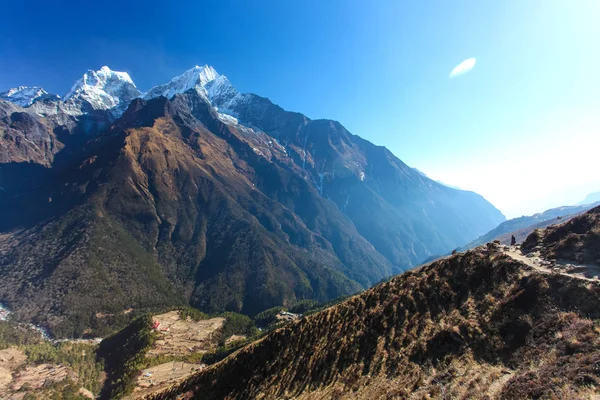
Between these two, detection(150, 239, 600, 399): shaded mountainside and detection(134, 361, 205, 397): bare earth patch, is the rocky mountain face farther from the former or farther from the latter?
detection(134, 361, 205, 397): bare earth patch

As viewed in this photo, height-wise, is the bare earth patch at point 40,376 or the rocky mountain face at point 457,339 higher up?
the rocky mountain face at point 457,339

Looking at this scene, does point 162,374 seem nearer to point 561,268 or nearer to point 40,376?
point 40,376

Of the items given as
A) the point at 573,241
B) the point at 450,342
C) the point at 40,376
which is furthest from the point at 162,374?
the point at 573,241

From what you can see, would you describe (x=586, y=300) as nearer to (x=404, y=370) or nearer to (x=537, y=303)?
(x=537, y=303)

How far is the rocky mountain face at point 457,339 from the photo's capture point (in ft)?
74.4

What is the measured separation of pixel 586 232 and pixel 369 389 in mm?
34717

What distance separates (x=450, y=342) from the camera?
30.6m

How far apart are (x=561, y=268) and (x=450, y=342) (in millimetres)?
15632

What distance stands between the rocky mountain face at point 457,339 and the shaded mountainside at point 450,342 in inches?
4.6

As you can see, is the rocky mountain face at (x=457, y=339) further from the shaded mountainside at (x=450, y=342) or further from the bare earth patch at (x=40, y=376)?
the bare earth patch at (x=40, y=376)

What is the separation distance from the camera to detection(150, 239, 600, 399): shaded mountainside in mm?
22547

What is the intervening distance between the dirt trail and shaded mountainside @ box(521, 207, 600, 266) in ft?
4.12

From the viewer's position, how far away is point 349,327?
46.6 m

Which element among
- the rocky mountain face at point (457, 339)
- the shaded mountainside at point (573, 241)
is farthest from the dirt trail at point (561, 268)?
the shaded mountainside at point (573, 241)
